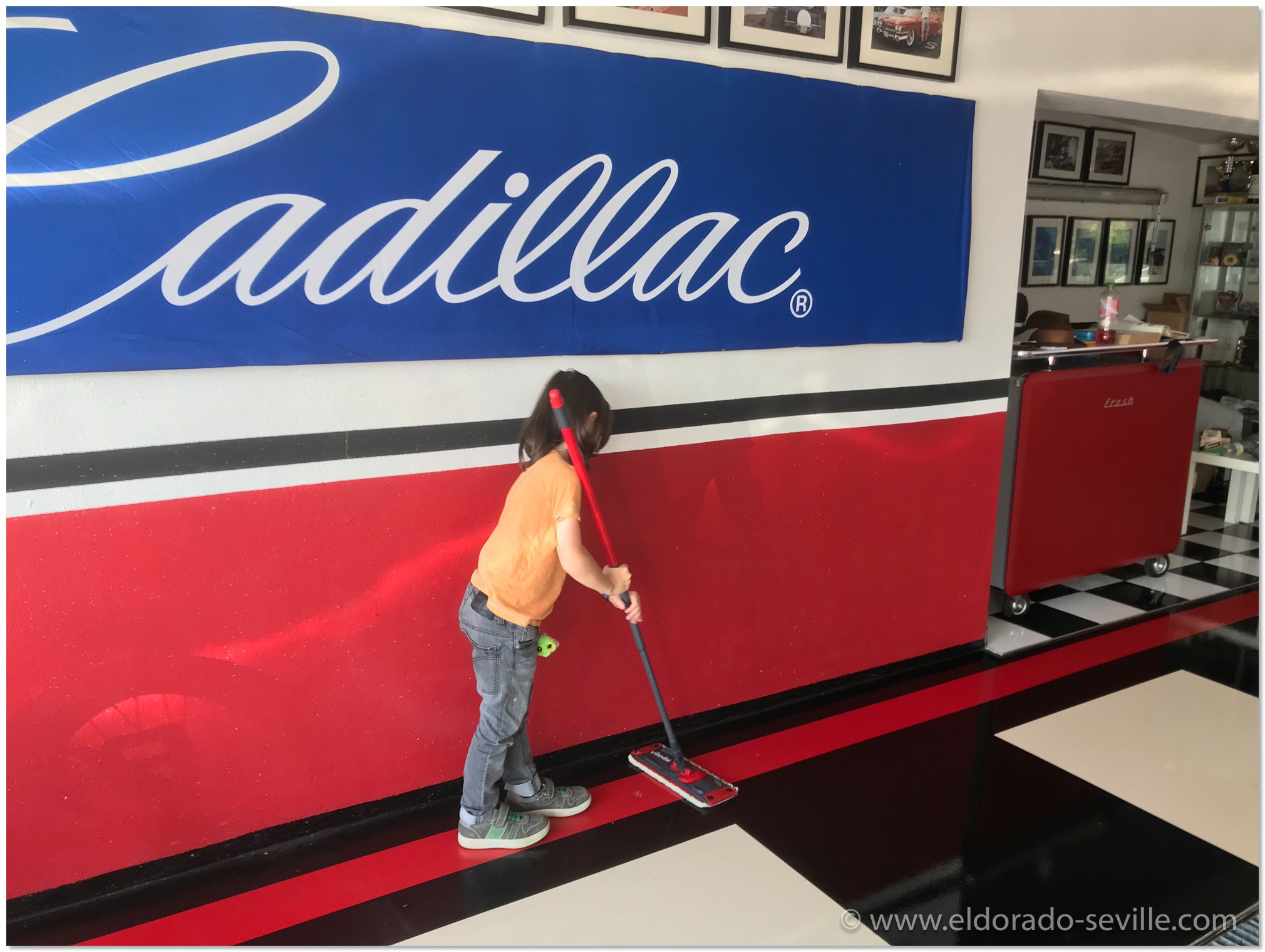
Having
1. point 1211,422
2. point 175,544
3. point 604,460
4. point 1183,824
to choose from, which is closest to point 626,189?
point 604,460

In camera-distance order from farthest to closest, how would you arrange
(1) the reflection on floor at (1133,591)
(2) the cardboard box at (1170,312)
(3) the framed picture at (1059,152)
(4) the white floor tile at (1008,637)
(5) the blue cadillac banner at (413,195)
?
(2) the cardboard box at (1170,312) < (3) the framed picture at (1059,152) < (1) the reflection on floor at (1133,591) < (4) the white floor tile at (1008,637) < (5) the blue cadillac banner at (413,195)

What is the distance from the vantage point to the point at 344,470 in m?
2.26

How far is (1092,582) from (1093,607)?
38 centimetres

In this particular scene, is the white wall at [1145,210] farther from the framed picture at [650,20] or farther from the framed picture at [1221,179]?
the framed picture at [650,20]

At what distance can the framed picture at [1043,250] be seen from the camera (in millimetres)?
5059

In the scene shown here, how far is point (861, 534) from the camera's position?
3.22 meters

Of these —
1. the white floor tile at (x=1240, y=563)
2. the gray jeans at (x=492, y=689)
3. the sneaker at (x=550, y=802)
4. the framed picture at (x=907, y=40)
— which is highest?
the framed picture at (x=907, y=40)

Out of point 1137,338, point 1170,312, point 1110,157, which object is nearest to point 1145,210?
point 1110,157

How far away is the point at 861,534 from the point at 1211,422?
3.65 meters

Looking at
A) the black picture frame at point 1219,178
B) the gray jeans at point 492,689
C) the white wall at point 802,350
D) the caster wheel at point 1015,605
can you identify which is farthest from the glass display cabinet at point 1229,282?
the gray jeans at point 492,689

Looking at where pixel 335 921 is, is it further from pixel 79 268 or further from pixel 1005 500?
pixel 1005 500

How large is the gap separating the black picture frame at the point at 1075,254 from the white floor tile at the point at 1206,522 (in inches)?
57.0

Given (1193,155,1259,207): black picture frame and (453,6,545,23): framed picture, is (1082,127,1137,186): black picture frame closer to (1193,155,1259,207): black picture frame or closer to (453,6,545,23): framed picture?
(1193,155,1259,207): black picture frame

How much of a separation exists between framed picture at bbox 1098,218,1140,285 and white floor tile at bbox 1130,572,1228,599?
1.85 m
